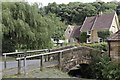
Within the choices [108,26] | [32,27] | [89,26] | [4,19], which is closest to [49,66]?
[4,19]

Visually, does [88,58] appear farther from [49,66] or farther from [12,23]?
[12,23]

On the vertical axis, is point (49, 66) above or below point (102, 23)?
below

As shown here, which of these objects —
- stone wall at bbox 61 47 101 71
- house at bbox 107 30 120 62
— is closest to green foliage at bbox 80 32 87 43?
stone wall at bbox 61 47 101 71

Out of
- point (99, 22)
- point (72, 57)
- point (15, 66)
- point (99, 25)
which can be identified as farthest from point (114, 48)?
point (99, 25)

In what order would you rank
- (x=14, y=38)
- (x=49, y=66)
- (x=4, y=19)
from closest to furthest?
(x=49, y=66)
(x=4, y=19)
(x=14, y=38)

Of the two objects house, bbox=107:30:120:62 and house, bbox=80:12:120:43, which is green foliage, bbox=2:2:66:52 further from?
house, bbox=80:12:120:43

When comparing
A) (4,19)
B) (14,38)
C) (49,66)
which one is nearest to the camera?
(49,66)

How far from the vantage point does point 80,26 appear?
567 inches

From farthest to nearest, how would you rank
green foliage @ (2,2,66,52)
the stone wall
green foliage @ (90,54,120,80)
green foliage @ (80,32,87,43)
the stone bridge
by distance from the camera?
1. green foliage @ (80,32,87,43)
2. green foliage @ (2,2,66,52)
3. the stone wall
4. the stone bridge
5. green foliage @ (90,54,120,80)

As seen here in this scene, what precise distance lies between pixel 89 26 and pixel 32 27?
7.01m

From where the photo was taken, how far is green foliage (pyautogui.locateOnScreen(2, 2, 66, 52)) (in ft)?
24.8

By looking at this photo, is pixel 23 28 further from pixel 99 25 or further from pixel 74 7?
pixel 99 25

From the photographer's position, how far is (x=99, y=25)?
1423 cm

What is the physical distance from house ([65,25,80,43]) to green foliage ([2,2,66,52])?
6.56 meters
